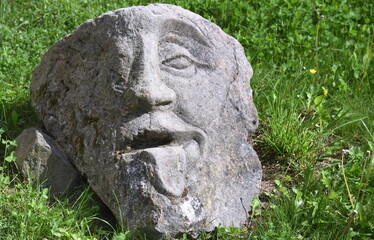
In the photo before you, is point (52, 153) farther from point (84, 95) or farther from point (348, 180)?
point (348, 180)

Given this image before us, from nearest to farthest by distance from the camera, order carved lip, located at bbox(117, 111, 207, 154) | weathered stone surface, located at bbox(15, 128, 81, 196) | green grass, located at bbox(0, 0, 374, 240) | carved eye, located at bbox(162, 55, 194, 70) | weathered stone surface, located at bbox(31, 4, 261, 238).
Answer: weathered stone surface, located at bbox(31, 4, 261, 238) < carved lip, located at bbox(117, 111, 207, 154) < green grass, located at bbox(0, 0, 374, 240) < carved eye, located at bbox(162, 55, 194, 70) < weathered stone surface, located at bbox(15, 128, 81, 196)

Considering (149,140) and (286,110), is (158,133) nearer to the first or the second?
(149,140)

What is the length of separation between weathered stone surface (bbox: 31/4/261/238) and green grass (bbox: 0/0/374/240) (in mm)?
223

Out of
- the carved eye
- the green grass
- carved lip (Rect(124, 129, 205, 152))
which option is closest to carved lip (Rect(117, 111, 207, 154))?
carved lip (Rect(124, 129, 205, 152))

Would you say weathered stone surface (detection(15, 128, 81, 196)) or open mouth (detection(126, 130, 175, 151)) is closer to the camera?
open mouth (detection(126, 130, 175, 151))

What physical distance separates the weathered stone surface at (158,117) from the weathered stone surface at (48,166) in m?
0.09

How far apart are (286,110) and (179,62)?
4.03 feet

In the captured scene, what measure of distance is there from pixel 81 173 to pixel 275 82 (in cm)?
212

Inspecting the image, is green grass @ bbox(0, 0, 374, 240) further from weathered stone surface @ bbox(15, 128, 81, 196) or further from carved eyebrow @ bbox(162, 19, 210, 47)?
carved eyebrow @ bbox(162, 19, 210, 47)

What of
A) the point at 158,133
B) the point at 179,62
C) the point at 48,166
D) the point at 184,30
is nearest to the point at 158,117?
the point at 158,133

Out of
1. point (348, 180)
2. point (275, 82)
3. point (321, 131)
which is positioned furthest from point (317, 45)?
point (348, 180)

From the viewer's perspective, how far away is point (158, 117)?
11.5 ft

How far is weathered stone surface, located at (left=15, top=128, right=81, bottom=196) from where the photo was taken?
3.85 m

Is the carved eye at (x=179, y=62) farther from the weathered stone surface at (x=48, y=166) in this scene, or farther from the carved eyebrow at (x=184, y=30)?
the weathered stone surface at (x=48, y=166)
